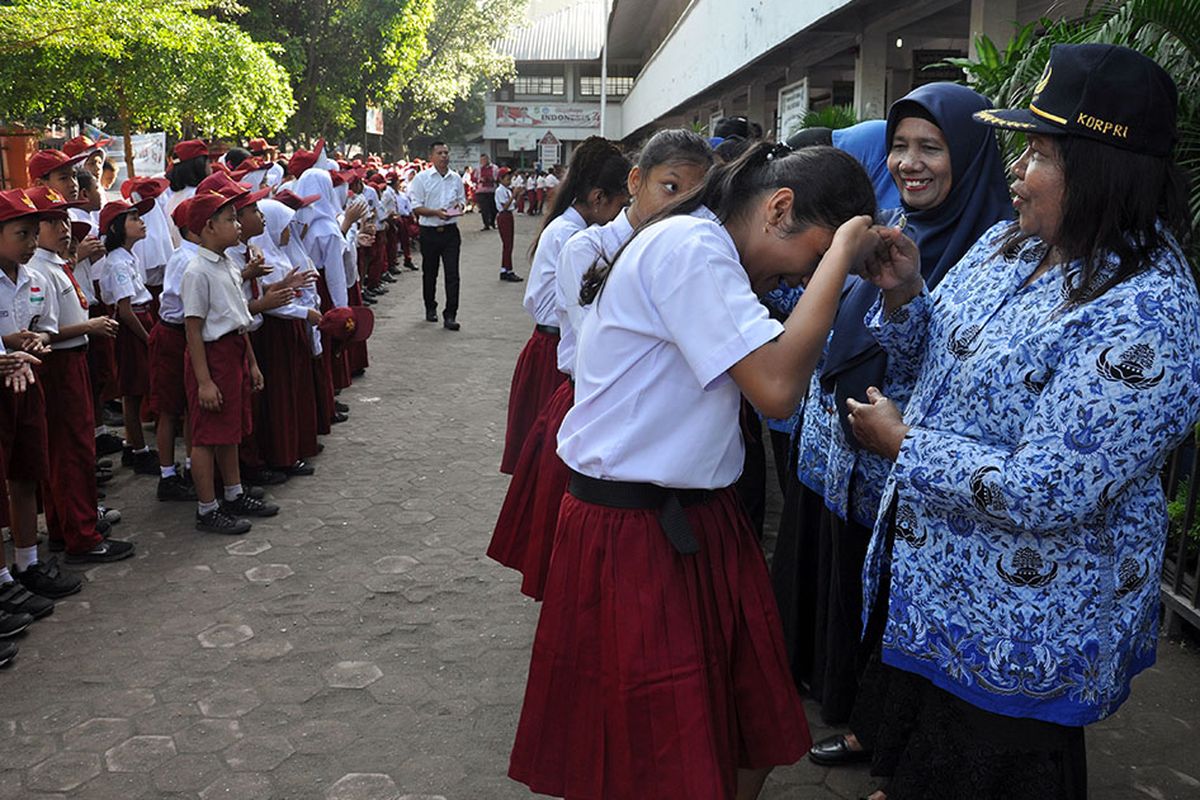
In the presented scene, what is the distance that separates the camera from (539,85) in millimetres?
55406

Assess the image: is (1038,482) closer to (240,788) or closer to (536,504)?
(536,504)

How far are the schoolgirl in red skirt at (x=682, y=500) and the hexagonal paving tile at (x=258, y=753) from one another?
4.20ft

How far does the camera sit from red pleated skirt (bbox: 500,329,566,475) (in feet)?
14.3

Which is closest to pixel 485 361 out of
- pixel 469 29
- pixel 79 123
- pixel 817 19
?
pixel 817 19

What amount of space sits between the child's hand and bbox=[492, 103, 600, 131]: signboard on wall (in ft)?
161

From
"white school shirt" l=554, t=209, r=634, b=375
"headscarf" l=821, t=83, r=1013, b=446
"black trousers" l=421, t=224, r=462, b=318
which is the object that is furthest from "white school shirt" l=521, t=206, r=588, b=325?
"black trousers" l=421, t=224, r=462, b=318

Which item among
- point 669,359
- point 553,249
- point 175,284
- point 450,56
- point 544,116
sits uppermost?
point 450,56

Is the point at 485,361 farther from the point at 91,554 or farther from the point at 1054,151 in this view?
the point at 1054,151

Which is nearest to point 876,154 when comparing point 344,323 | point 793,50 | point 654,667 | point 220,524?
point 654,667

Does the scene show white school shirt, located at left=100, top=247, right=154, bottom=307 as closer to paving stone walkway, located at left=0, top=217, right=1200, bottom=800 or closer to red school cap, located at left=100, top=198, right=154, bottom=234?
red school cap, located at left=100, top=198, right=154, bottom=234

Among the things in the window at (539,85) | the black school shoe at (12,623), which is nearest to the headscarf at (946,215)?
the black school shoe at (12,623)

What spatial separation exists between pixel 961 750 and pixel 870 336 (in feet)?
3.53

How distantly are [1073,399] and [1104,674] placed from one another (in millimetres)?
607

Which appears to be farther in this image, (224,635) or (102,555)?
(102,555)
